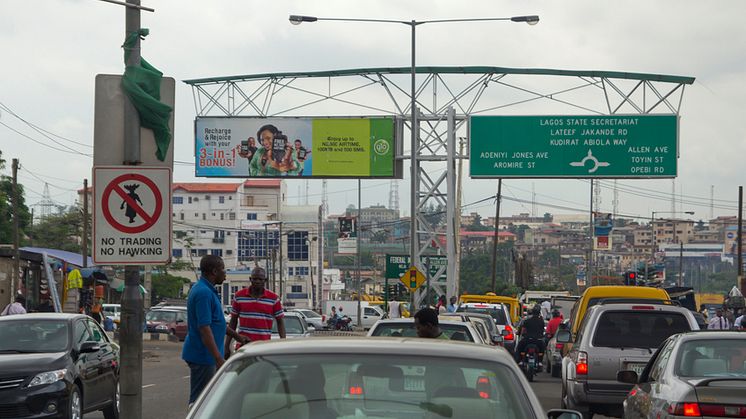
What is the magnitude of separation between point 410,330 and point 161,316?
36684mm

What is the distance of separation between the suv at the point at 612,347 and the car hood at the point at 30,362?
20.9 feet

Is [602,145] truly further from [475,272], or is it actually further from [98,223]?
[475,272]

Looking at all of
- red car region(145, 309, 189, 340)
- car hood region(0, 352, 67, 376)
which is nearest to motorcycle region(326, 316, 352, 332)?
red car region(145, 309, 189, 340)

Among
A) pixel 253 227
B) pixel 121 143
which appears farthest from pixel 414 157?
pixel 253 227

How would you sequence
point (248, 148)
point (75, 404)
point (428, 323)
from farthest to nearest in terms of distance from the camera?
point (248, 148)
point (75, 404)
point (428, 323)

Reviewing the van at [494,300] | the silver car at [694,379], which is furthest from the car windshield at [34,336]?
the van at [494,300]

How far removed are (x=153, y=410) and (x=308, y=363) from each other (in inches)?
490

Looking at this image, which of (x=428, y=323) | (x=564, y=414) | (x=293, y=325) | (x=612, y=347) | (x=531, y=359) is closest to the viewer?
(x=564, y=414)

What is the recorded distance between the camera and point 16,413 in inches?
515

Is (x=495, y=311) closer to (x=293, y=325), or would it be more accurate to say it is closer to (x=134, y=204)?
(x=293, y=325)

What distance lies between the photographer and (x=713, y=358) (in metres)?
10.6

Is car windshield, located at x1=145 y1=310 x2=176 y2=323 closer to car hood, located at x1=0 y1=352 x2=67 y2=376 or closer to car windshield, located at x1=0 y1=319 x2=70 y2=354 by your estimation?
car windshield, located at x1=0 y1=319 x2=70 y2=354

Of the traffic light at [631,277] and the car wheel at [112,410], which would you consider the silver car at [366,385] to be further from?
the traffic light at [631,277]

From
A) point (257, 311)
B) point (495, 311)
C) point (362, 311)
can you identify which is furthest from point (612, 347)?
point (362, 311)
